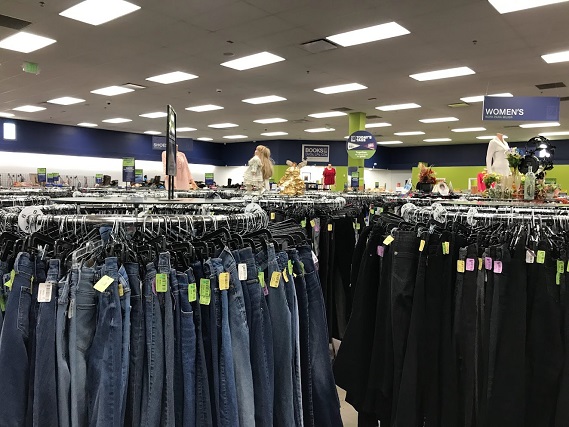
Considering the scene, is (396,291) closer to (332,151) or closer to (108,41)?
(108,41)

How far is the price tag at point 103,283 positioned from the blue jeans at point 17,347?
267mm

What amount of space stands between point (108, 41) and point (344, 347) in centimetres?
700

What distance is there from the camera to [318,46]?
310 inches

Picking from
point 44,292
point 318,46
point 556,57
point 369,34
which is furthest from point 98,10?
point 556,57

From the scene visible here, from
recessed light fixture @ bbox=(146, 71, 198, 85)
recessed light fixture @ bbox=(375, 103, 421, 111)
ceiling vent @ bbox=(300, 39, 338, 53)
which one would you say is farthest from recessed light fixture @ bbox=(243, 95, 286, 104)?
ceiling vent @ bbox=(300, 39, 338, 53)

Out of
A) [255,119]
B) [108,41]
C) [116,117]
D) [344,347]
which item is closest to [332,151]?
[255,119]

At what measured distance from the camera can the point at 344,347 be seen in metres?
2.61

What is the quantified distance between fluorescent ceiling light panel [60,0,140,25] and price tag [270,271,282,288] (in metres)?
5.59

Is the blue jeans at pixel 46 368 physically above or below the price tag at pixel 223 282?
below

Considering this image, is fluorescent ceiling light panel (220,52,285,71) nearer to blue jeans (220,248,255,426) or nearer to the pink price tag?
the pink price tag

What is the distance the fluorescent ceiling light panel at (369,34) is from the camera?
6957 millimetres

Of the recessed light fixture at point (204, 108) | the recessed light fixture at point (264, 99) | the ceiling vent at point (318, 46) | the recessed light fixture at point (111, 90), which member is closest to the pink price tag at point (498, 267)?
the ceiling vent at point (318, 46)

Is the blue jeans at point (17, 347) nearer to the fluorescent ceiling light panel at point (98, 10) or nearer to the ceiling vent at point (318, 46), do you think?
the fluorescent ceiling light panel at point (98, 10)

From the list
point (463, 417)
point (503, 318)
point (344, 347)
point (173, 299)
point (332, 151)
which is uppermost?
point (332, 151)
